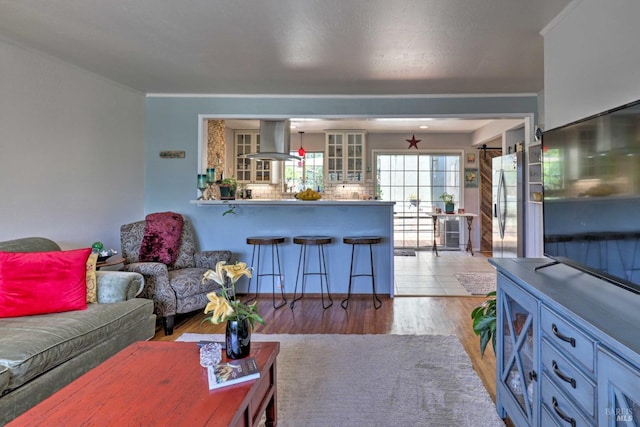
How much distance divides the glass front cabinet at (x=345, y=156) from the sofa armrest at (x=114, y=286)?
500cm

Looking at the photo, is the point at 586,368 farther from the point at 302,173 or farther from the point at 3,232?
the point at 302,173

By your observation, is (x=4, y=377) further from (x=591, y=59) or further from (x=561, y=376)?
(x=591, y=59)

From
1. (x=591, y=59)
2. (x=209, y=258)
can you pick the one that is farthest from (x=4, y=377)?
(x=591, y=59)

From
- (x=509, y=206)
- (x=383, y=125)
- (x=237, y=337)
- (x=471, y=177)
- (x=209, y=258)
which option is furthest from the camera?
(x=471, y=177)

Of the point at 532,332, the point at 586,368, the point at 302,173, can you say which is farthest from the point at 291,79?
the point at 302,173

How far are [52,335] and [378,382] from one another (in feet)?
6.51

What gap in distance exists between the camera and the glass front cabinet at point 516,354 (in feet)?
4.93

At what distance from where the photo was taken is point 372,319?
11.5ft

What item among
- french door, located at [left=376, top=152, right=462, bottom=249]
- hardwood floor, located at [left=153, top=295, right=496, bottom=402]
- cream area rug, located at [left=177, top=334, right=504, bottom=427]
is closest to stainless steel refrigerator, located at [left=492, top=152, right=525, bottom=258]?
hardwood floor, located at [left=153, top=295, right=496, bottom=402]

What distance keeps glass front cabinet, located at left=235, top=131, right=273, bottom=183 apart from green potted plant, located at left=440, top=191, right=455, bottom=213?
3.76 metres

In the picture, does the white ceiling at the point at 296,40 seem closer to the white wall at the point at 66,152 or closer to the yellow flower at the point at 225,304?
the white wall at the point at 66,152

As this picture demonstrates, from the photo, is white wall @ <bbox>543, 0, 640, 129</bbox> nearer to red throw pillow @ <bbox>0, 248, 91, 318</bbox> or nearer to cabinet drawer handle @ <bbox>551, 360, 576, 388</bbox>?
cabinet drawer handle @ <bbox>551, 360, 576, 388</bbox>

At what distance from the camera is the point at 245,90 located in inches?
161

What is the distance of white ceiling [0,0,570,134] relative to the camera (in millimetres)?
2254
